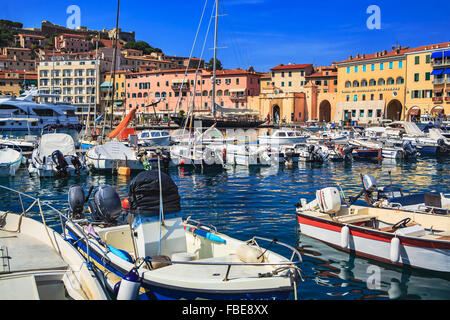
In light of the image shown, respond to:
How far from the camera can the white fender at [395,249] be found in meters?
9.80

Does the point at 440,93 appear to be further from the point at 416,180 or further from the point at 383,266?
the point at 383,266

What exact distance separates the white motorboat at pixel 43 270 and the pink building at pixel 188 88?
6777 cm

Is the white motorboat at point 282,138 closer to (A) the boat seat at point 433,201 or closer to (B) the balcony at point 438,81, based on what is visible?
(A) the boat seat at point 433,201

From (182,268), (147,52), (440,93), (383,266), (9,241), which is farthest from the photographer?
(147,52)

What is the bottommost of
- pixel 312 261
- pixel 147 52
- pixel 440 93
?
pixel 312 261

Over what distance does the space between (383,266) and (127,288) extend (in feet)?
21.1

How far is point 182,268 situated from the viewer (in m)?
7.18

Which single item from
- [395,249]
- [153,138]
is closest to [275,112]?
[153,138]

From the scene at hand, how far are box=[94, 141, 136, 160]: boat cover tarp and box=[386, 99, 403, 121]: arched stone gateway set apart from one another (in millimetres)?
49467

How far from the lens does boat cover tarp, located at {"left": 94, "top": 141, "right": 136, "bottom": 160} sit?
1040 inches

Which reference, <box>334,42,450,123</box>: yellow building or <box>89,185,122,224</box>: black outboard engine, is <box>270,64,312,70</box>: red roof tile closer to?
<box>334,42,450,123</box>: yellow building

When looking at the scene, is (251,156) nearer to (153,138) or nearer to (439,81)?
(153,138)

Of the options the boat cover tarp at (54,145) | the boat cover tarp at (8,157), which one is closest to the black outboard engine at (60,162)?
the boat cover tarp at (54,145)
